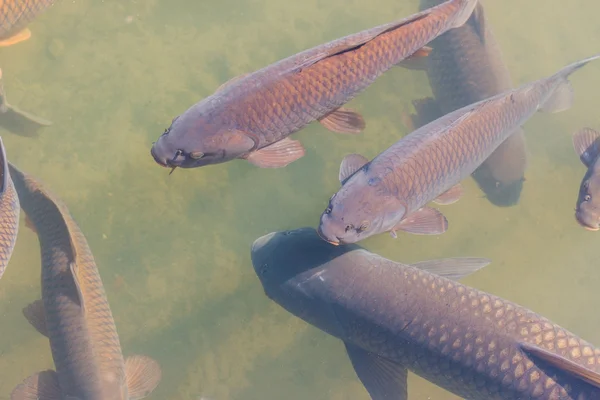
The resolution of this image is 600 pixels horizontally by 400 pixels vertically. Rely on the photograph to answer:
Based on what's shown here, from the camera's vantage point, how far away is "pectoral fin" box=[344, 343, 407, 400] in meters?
3.24

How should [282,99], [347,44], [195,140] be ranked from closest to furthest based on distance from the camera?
[195,140] → [282,99] → [347,44]

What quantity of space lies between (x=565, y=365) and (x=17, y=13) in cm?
475

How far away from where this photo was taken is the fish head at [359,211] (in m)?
2.97

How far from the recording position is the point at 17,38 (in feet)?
14.3

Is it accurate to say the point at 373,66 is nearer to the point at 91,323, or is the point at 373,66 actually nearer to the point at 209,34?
the point at 209,34

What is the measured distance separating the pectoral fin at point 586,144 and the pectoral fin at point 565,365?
2.31 metres

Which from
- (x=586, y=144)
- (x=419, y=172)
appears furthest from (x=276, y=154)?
(x=586, y=144)

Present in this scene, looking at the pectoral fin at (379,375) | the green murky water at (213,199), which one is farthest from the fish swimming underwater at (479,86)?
the pectoral fin at (379,375)

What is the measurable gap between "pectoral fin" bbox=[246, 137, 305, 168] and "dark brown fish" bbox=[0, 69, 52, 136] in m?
2.02

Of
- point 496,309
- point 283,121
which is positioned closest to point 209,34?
point 283,121

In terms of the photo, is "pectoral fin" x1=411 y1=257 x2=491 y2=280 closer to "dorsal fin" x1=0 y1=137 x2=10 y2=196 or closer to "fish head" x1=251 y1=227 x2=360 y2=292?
"fish head" x1=251 y1=227 x2=360 y2=292

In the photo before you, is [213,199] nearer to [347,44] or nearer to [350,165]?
Answer: [350,165]

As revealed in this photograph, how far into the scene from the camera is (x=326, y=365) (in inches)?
158

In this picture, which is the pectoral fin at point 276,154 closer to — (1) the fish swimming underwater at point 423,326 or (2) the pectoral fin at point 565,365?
(1) the fish swimming underwater at point 423,326
